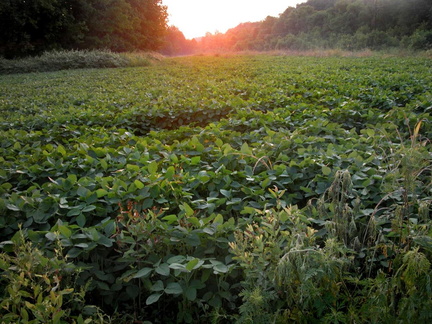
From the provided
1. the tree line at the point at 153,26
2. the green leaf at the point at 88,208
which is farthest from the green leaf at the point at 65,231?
the tree line at the point at 153,26

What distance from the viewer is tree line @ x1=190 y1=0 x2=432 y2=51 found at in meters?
32.8

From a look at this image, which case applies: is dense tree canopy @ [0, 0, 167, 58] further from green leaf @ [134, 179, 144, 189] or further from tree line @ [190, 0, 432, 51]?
green leaf @ [134, 179, 144, 189]

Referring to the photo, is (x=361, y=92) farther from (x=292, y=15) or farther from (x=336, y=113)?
(x=292, y=15)

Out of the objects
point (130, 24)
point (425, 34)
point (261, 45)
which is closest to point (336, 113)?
point (425, 34)

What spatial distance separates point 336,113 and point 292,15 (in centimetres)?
4993

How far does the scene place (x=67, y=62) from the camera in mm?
21703

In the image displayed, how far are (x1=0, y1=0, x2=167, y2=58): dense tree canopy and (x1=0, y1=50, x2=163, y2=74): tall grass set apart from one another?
178 inches

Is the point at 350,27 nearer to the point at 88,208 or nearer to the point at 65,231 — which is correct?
the point at 88,208

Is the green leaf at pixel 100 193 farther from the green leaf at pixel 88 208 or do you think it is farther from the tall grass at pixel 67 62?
the tall grass at pixel 67 62

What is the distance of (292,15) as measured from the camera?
48.8m

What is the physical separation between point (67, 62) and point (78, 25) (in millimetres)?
9572

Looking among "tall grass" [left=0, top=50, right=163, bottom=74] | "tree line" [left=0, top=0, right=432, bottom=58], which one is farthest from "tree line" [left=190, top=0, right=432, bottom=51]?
"tall grass" [left=0, top=50, right=163, bottom=74]

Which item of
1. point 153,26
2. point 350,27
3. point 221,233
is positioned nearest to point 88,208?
point 221,233

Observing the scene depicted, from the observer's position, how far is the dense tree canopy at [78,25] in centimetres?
2427
